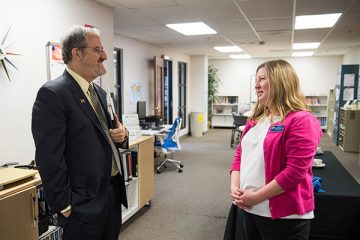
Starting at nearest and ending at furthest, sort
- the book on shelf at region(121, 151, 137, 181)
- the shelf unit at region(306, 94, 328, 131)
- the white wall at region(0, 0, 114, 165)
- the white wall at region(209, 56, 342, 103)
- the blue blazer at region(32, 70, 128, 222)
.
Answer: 1. the blue blazer at region(32, 70, 128, 222)
2. the white wall at region(0, 0, 114, 165)
3. the book on shelf at region(121, 151, 137, 181)
4. the white wall at region(209, 56, 342, 103)
5. the shelf unit at region(306, 94, 328, 131)

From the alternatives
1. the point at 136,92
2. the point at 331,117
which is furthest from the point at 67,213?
the point at 331,117

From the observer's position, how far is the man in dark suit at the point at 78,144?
4.54 ft

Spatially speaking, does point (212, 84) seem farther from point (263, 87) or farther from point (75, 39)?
point (75, 39)

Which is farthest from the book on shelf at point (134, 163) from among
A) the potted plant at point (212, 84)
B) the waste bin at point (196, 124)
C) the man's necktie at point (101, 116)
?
the potted plant at point (212, 84)

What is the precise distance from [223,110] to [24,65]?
9.49m

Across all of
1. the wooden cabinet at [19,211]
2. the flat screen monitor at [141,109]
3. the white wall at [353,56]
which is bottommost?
the wooden cabinet at [19,211]

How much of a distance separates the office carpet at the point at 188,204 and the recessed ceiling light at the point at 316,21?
9.02 ft

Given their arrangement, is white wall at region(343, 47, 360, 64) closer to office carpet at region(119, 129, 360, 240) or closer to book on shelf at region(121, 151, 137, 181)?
office carpet at region(119, 129, 360, 240)

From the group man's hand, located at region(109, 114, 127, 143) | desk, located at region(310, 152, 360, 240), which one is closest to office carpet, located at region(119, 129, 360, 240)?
desk, located at region(310, 152, 360, 240)

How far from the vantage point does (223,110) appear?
11562 mm

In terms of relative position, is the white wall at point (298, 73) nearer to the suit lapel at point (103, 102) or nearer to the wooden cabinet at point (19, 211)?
the suit lapel at point (103, 102)

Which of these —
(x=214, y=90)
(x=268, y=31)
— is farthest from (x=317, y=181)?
(x=214, y=90)

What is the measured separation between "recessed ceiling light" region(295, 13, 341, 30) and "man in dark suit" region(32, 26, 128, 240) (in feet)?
12.4

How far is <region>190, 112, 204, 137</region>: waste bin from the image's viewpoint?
368 inches
